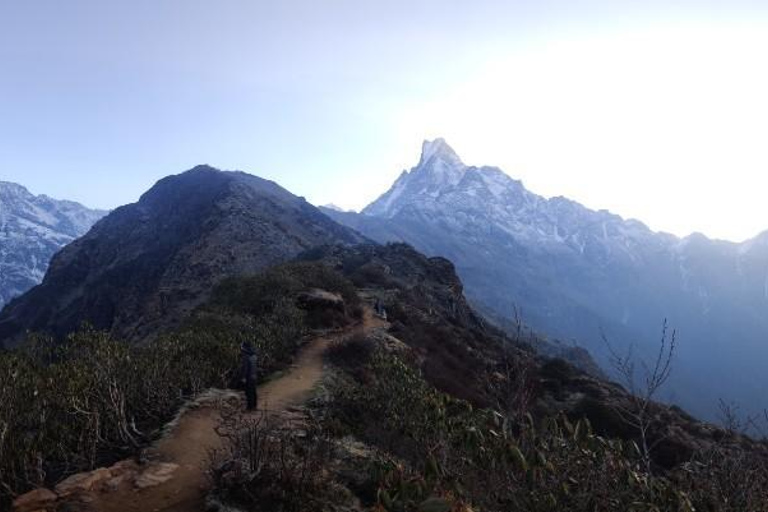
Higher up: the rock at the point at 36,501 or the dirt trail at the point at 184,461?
the rock at the point at 36,501

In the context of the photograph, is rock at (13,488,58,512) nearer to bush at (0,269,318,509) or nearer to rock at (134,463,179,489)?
bush at (0,269,318,509)

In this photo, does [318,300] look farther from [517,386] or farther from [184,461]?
[184,461]

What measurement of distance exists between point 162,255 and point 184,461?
94582 mm

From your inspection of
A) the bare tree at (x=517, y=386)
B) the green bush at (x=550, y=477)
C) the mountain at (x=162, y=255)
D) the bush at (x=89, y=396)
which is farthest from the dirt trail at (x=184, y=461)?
the mountain at (x=162, y=255)

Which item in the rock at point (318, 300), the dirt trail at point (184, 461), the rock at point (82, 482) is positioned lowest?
the dirt trail at point (184, 461)

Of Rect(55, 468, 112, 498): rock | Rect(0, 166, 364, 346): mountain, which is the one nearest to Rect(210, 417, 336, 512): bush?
Rect(55, 468, 112, 498): rock

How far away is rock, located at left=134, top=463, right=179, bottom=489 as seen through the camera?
11.1 meters

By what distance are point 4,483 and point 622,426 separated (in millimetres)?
32639

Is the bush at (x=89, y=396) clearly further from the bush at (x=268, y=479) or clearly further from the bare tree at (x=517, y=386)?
the bare tree at (x=517, y=386)

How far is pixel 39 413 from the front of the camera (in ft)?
41.3

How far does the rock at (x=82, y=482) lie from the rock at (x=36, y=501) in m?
0.22

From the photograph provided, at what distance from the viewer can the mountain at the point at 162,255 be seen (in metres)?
76.6

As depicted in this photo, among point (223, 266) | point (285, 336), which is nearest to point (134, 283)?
point (223, 266)

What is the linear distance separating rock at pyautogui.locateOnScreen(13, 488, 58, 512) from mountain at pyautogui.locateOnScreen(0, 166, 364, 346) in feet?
166
